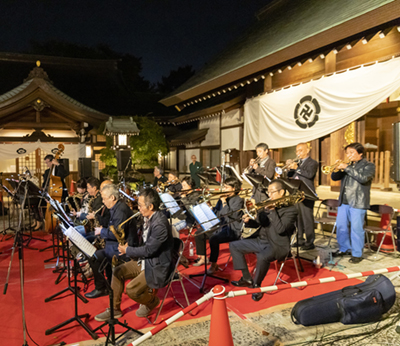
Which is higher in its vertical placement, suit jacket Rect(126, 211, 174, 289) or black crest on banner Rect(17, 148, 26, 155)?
black crest on banner Rect(17, 148, 26, 155)

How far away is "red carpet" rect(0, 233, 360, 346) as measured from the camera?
364 cm

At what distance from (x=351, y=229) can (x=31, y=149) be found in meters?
14.9

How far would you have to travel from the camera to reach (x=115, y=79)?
22.7 metres

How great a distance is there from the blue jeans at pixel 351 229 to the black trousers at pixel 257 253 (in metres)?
2.16

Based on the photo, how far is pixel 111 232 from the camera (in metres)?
4.45

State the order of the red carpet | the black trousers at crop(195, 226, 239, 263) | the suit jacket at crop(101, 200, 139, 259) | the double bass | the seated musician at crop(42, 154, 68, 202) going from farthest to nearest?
1. the seated musician at crop(42, 154, 68, 202)
2. the double bass
3. the black trousers at crop(195, 226, 239, 263)
4. the suit jacket at crop(101, 200, 139, 259)
5. the red carpet

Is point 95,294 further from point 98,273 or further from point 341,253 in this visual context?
point 341,253

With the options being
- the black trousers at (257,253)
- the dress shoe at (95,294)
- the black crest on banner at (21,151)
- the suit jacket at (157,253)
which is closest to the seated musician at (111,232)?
the dress shoe at (95,294)

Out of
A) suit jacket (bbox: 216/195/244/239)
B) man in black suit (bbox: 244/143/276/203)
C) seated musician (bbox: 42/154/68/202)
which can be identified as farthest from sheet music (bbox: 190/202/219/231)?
seated musician (bbox: 42/154/68/202)

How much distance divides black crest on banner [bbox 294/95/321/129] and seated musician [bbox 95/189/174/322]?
5497mm

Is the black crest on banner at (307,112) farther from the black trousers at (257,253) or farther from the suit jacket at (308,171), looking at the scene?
the black trousers at (257,253)

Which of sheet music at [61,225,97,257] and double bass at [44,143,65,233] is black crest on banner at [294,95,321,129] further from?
double bass at [44,143,65,233]

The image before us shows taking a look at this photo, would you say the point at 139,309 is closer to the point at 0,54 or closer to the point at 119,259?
the point at 119,259

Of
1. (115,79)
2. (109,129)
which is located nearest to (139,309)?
(109,129)
